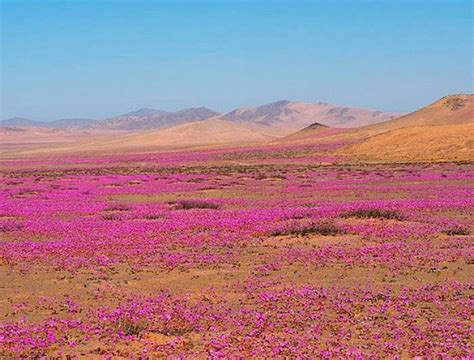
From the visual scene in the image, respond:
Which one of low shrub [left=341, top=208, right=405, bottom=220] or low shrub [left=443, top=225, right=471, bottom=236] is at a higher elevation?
low shrub [left=341, top=208, right=405, bottom=220]

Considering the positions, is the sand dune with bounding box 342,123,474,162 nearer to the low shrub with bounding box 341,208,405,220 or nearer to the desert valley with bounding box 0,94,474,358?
the desert valley with bounding box 0,94,474,358

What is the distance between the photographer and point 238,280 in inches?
608

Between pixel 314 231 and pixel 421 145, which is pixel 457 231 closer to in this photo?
pixel 314 231

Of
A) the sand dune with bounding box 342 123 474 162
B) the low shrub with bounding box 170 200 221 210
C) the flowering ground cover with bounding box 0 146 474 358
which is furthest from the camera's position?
the sand dune with bounding box 342 123 474 162

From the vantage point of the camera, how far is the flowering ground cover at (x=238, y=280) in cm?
1066

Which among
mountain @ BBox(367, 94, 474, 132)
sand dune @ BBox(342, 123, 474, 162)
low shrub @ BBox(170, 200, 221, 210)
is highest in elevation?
mountain @ BBox(367, 94, 474, 132)

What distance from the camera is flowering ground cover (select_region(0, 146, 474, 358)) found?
10.7 metres


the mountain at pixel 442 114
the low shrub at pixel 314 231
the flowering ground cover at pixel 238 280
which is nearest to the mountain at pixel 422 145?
the mountain at pixel 442 114

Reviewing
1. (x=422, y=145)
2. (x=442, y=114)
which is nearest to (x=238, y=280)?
(x=422, y=145)

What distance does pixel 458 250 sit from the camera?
18359 mm

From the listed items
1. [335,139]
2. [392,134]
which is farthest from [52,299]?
[335,139]

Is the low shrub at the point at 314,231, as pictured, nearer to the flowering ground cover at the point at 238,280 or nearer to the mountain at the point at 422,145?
the flowering ground cover at the point at 238,280

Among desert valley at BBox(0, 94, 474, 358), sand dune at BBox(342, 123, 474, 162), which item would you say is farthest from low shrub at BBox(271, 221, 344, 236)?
sand dune at BBox(342, 123, 474, 162)

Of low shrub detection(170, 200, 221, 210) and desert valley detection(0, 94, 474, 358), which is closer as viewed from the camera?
desert valley detection(0, 94, 474, 358)
